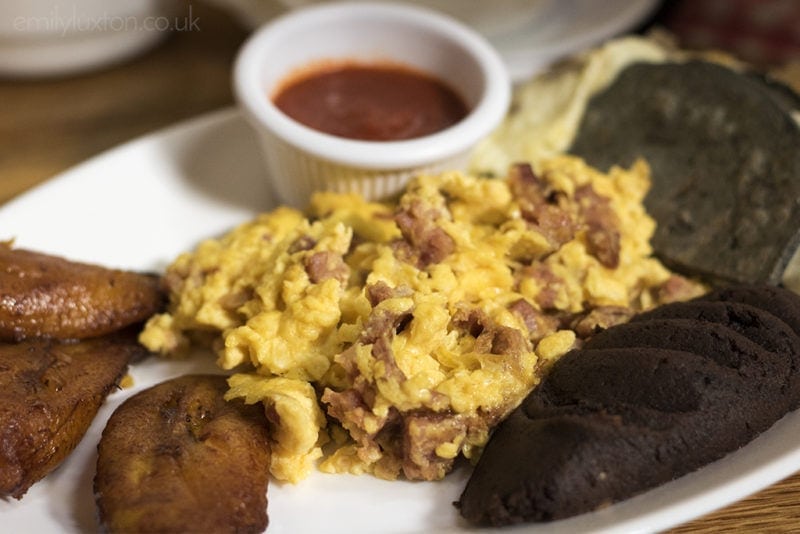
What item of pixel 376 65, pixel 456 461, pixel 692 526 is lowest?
pixel 692 526

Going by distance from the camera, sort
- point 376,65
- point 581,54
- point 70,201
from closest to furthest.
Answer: point 70,201
point 376,65
point 581,54

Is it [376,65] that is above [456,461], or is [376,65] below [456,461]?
above

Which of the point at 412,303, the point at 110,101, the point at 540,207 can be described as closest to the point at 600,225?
the point at 540,207

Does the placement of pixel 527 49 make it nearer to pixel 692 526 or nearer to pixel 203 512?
pixel 692 526

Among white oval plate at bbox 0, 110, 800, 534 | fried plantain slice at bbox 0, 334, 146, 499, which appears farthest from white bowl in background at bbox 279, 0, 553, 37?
fried plantain slice at bbox 0, 334, 146, 499

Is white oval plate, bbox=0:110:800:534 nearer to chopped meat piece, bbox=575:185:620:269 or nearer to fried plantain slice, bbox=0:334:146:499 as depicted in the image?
fried plantain slice, bbox=0:334:146:499

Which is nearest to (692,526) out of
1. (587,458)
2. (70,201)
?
(587,458)

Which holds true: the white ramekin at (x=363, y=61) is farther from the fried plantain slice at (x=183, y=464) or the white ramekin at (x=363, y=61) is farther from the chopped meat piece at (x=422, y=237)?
the fried plantain slice at (x=183, y=464)
